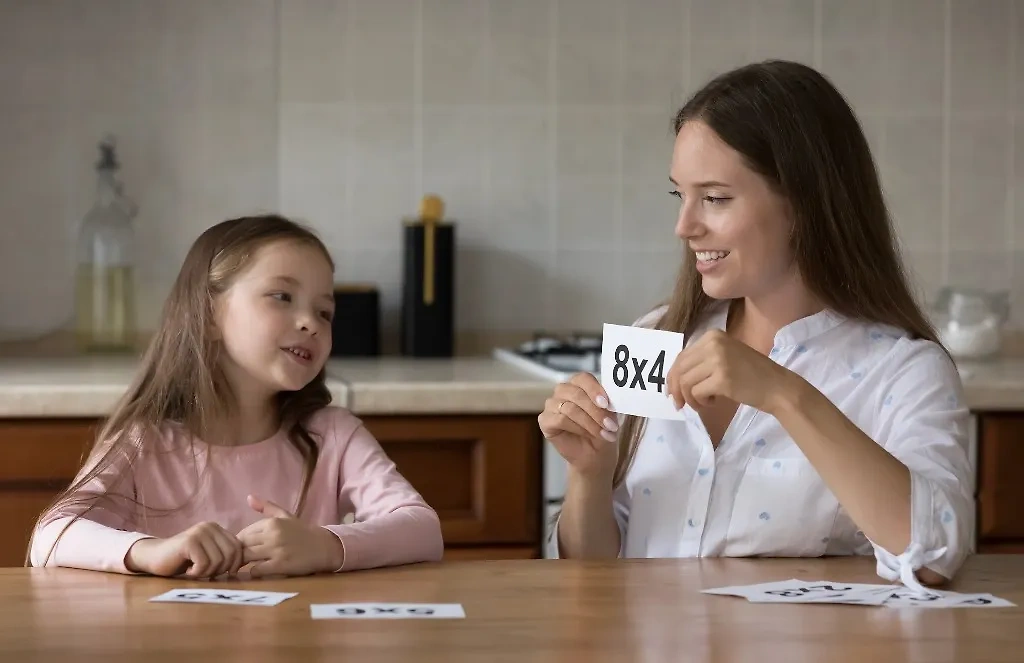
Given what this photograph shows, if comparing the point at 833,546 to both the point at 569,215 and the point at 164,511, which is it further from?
the point at 569,215

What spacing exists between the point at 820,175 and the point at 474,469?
3.52 feet

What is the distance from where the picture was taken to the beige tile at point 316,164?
10.5ft

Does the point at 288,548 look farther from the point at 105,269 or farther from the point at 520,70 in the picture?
the point at 520,70

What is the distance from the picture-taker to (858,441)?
146 centimetres

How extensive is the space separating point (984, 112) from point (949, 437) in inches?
78.5

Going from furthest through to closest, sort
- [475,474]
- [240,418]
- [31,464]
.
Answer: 1. [475,474]
2. [31,464]
3. [240,418]

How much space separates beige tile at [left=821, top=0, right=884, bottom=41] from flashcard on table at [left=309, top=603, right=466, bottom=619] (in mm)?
→ 2391

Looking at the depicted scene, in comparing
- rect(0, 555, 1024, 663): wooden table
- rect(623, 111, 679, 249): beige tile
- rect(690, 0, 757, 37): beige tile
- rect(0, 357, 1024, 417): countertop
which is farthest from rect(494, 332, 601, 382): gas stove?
rect(0, 555, 1024, 663): wooden table

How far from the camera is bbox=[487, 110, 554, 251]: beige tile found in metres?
3.25

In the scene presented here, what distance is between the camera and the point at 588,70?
128 inches

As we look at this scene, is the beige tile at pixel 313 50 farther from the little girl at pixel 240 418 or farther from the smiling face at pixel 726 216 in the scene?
the smiling face at pixel 726 216

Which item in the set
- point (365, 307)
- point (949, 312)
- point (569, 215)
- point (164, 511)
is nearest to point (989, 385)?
point (949, 312)

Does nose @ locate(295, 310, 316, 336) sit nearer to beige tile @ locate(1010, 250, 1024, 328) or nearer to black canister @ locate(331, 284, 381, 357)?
black canister @ locate(331, 284, 381, 357)

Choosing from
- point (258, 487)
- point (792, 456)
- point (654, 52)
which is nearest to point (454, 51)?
point (654, 52)
